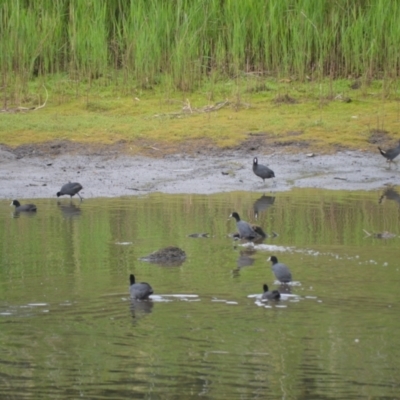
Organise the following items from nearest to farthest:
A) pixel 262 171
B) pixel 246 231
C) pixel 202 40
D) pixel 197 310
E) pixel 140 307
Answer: pixel 197 310 → pixel 140 307 → pixel 246 231 → pixel 262 171 → pixel 202 40

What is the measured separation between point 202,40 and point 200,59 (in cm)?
40

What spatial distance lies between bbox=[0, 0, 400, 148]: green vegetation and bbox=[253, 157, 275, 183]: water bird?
299 cm

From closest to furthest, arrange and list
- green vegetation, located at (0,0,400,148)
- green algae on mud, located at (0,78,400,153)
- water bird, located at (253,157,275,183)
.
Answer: water bird, located at (253,157,275,183)
green algae on mud, located at (0,78,400,153)
green vegetation, located at (0,0,400,148)

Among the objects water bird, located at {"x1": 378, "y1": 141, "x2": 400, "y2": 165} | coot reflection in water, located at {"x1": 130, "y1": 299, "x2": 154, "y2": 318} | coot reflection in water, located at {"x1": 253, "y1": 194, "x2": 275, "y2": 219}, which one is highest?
water bird, located at {"x1": 378, "y1": 141, "x2": 400, "y2": 165}

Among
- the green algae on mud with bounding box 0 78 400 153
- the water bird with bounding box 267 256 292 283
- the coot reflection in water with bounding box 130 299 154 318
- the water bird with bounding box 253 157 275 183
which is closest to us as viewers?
the coot reflection in water with bounding box 130 299 154 318

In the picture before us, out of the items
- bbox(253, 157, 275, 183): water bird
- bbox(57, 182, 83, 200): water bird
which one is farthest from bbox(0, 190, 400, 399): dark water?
bbox(253, 157, 275, 183): water bird

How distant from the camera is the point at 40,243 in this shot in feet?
33.1

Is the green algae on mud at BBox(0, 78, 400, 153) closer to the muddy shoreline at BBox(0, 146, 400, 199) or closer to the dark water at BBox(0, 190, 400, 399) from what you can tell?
the muddy shoreline at BBox(0, 146, 400, 199)

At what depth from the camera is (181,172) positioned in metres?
14.8

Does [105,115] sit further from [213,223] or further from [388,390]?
[388,390]

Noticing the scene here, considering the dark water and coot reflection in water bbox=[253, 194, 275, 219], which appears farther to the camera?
coot reflection in water bbox=[253, 194, 275, 219]

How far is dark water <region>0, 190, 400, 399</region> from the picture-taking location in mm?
5773

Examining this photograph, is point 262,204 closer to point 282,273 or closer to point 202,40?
point 282,273

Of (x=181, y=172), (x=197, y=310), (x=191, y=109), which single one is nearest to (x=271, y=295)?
(x=197, y=310)
